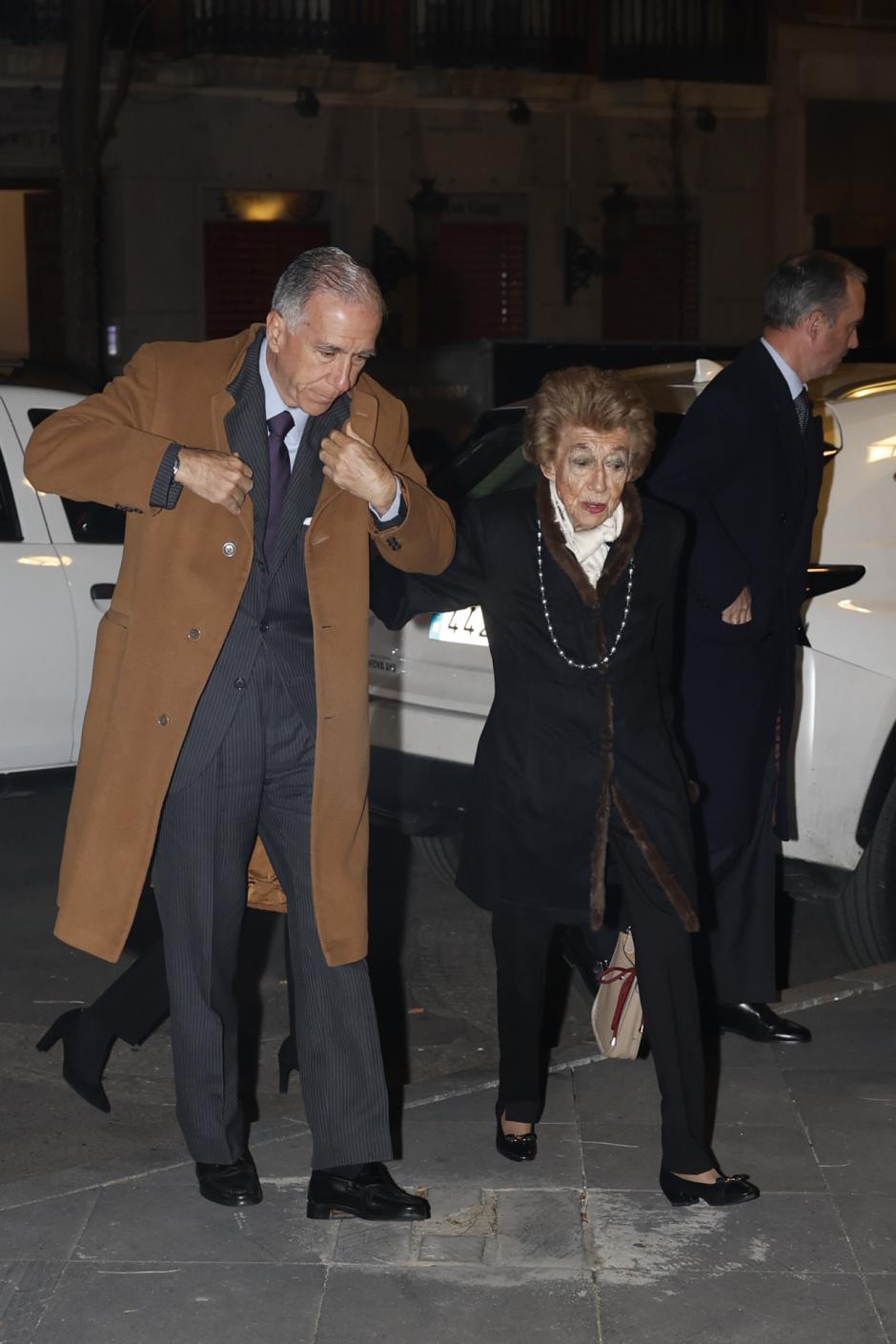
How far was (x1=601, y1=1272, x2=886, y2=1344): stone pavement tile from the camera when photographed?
3.47m

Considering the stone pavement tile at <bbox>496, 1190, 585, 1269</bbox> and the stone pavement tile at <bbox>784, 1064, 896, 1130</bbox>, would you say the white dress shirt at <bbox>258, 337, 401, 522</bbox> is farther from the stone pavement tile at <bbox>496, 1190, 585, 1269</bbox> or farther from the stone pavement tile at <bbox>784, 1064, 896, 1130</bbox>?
the stone pavement tile at <bbox>784, 1064, 896, 1130</bbox>

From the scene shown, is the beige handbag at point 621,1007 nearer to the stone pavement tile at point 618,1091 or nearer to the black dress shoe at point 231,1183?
the stone pavement tile at point 618,1091

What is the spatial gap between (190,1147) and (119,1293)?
46 centimetres

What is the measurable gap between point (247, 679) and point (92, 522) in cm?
395

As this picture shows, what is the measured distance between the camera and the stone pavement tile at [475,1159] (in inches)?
165

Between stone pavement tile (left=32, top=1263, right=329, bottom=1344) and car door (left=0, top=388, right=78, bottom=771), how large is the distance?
3851 mm

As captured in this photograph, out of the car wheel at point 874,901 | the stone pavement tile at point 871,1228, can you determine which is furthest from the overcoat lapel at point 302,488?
the car wheel at point 874,901

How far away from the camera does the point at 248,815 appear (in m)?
3.92

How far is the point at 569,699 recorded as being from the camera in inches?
159

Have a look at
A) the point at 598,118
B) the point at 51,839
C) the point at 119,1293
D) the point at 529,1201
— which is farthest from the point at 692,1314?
the point at 598,118

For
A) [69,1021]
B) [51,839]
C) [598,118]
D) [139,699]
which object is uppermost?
[598,118]

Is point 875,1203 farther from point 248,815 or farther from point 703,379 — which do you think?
point 703,379

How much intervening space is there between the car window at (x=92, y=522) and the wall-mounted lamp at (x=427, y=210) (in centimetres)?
1601

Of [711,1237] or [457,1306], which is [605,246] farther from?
[457,1306]
